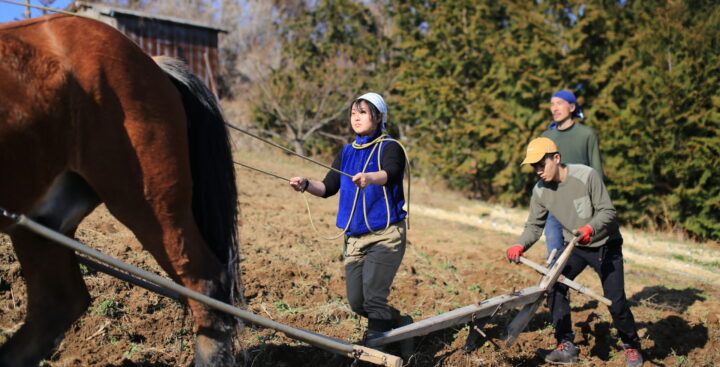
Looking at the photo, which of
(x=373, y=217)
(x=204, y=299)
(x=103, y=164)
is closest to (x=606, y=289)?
(x=373, y=217)

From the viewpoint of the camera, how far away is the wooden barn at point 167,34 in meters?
17.4

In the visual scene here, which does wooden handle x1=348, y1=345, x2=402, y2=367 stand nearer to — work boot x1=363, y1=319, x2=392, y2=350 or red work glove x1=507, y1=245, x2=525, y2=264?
work boot x1=363, y1=319, x2=392, y2=350

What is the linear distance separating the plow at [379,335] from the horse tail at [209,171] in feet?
1.12

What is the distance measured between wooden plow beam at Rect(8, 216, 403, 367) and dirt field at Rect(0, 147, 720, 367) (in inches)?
22.1

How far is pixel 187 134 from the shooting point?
9.64ft

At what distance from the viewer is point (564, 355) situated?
4.21 meters

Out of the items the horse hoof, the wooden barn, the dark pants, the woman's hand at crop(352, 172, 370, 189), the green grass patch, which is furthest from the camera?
the wooden barn

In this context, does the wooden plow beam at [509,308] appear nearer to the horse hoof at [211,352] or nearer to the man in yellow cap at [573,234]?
the man in yellow cap at [573,234]

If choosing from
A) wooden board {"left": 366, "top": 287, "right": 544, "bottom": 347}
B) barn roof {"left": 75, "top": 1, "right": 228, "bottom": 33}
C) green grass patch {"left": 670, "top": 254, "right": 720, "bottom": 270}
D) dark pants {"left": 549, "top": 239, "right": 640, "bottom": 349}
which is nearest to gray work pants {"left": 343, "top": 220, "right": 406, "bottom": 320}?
wooden board {"left": 366, "top": 287, "right": 544, "bottom": 347}

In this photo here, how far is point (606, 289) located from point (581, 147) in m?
1.36

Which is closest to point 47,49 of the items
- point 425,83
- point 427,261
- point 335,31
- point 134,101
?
point 134,101

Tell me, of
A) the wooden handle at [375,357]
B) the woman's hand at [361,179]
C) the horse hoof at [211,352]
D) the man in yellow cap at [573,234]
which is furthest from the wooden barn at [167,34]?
the wooden handle at [375,357]

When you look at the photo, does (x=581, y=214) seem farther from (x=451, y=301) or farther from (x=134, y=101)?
(x=134, y=101)

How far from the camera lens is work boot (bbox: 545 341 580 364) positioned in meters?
4.21
